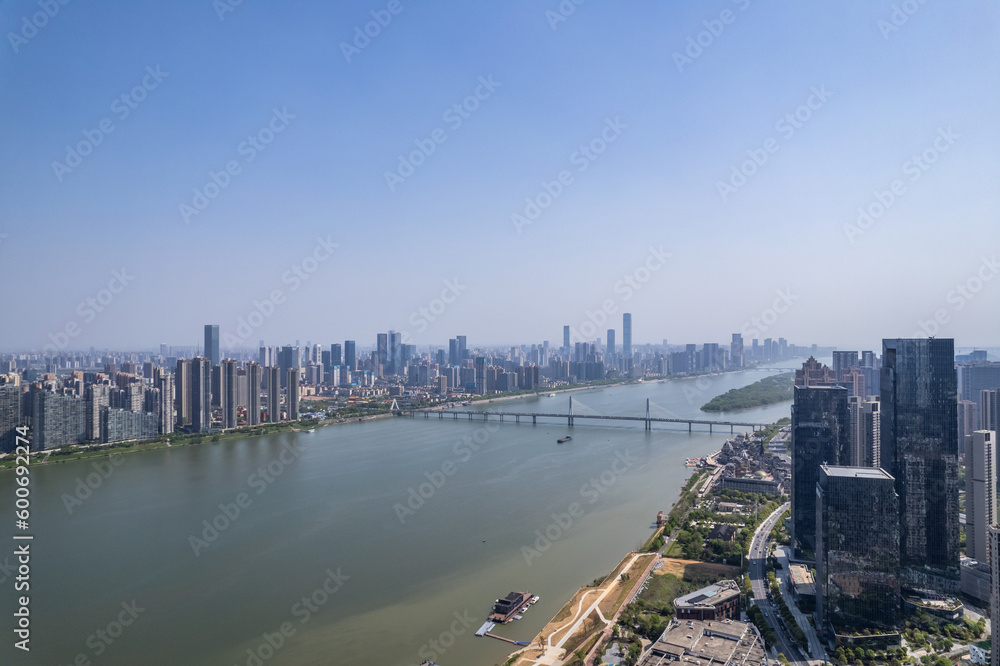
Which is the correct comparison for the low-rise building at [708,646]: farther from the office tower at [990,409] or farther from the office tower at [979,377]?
the office tower at [979,377]

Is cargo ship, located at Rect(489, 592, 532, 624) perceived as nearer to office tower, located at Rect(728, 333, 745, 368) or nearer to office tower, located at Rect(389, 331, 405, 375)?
office tower, located at Rect(389, 331, 405, 375)

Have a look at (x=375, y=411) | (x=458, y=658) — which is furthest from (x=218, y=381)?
(x=458, y=658)

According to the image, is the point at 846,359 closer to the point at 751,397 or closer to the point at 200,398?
the point at 751,397

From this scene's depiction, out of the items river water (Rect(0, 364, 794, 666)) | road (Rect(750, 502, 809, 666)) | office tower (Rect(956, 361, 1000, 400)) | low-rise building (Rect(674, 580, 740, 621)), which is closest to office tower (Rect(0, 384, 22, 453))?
river water (Rect(0, 364, 794, 666))

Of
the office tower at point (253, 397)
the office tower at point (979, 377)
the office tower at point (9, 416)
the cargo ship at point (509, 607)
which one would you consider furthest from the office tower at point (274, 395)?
the office tower at point (979, 377)

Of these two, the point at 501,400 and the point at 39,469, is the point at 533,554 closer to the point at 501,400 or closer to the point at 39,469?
the point at 39,469

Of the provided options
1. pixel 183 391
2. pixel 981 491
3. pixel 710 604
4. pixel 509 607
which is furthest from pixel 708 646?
pixel 183 391
